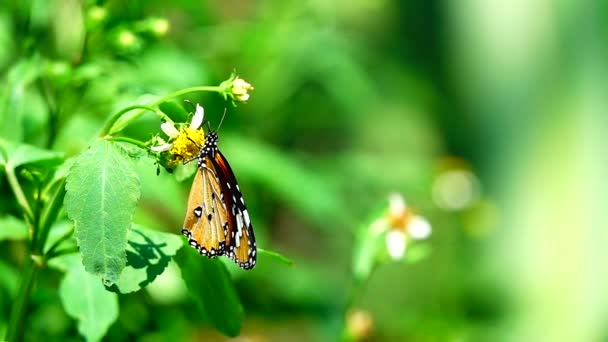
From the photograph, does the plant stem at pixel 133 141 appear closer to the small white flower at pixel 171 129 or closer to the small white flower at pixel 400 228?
the small white flower at pixel 171 129

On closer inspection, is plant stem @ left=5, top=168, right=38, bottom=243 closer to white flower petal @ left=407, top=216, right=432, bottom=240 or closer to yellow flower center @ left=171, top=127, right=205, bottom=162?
yellow flower center @ left=171, top=127, right=205, bottom=162

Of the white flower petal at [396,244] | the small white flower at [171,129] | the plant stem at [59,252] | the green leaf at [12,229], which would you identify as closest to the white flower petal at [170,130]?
the small white flower at [171,129]

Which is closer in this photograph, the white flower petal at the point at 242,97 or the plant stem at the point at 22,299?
the white flower petal at the point at 242,97

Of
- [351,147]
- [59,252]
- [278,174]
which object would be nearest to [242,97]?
[59,252]

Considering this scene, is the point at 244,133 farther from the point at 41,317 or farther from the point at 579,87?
the point at 579,87

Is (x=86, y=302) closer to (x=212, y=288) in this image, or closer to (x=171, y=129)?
(x=212, y=288)

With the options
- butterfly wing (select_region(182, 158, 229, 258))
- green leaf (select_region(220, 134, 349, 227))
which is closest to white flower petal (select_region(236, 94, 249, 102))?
butterfly wing (select_region(182, 158, 229, 258))
